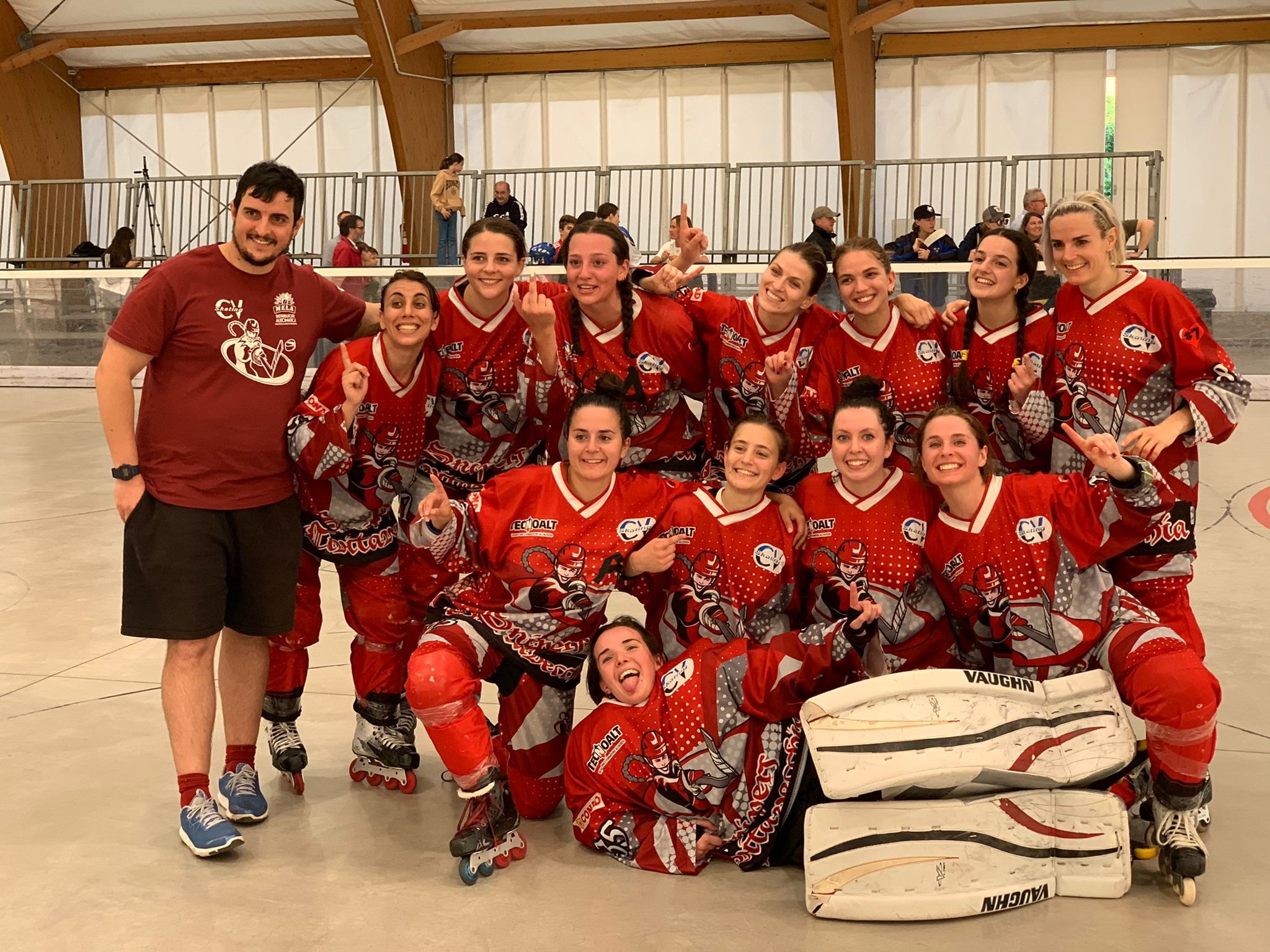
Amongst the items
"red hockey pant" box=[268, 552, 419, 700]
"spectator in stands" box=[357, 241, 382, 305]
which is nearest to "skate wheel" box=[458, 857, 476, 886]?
"red hockey pant" box=[268, 552, 419, 700]

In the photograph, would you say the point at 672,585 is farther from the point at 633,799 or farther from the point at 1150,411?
the point at 1150,411

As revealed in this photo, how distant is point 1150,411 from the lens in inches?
146

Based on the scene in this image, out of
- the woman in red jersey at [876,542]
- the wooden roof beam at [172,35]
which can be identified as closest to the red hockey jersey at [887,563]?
the woman in red jersey at [876,542]

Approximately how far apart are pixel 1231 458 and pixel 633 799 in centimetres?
724

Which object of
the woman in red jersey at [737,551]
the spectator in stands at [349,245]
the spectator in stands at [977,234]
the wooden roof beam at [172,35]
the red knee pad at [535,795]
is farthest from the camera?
the wooden roof beam at [172,35]

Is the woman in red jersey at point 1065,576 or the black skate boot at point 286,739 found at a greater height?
the woman in red jersey at point 1065,576

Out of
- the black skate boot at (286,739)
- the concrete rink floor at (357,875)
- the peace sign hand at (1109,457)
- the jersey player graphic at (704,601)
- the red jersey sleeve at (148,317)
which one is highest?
the red jersey sleeve at (148,317)

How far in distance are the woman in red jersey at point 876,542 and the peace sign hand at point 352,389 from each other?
1.35m

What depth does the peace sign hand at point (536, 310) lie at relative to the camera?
380cm

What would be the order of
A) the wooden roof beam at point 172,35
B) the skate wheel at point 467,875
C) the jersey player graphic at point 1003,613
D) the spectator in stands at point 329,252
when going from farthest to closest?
the wooden roof beam at point 172,35 < the spectator in stands at point 329,252 < the jersey player graphic at point 1003,613 < the skate wheel at point 467,875

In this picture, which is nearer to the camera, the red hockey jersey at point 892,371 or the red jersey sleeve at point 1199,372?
the red jersey sleeve at point 1199,372

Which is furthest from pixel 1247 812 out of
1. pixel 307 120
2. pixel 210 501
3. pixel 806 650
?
pixel 307 120

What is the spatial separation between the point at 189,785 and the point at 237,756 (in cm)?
24

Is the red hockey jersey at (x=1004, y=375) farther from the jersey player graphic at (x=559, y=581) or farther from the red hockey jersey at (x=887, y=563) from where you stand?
the jersey player graphic at (x=559, y=581)
